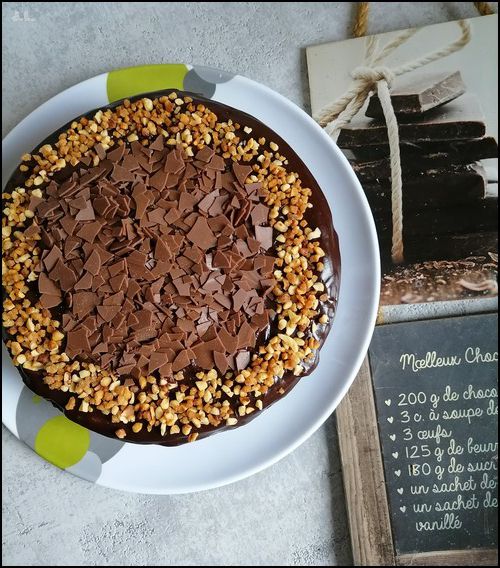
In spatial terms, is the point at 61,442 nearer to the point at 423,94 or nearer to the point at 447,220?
the point at 447,220

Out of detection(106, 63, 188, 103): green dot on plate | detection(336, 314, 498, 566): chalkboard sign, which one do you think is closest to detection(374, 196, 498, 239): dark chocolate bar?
detection(336, 314, 498, 566): chalkboard sign

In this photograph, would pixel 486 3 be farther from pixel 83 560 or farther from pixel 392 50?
pixel 83 560

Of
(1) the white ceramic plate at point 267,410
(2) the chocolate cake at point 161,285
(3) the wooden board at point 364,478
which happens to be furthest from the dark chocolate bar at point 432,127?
(3) the wooden board at point 364,478

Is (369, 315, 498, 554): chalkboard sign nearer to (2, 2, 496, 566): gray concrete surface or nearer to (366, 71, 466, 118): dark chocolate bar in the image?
(2, 2, 496, 566): gray concrete surface

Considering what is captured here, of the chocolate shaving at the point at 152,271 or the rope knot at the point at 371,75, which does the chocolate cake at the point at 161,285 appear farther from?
the rope knot at the point at 371,75

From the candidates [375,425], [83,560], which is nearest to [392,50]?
[375,425]

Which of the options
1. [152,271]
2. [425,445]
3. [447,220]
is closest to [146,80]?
[152,271]
